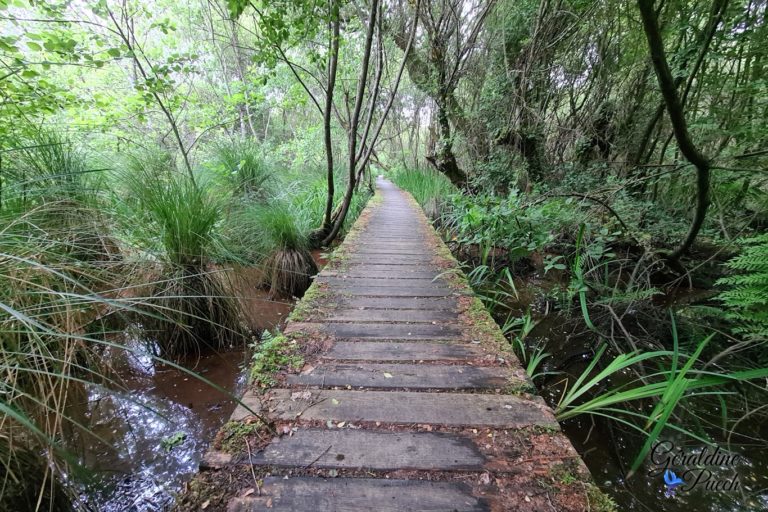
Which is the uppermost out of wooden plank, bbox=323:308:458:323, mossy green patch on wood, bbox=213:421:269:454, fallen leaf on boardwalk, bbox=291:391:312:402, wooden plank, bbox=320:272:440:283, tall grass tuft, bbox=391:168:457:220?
tall grass tuft, bbox=391:168:457:220

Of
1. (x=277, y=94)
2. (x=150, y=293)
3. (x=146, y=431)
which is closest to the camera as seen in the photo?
(x=146, y=431)

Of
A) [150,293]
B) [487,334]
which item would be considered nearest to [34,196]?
[150,293]

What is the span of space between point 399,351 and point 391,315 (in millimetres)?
443

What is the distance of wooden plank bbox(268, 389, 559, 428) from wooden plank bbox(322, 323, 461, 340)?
0.50 m

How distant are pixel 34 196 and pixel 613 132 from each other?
22.1 ft

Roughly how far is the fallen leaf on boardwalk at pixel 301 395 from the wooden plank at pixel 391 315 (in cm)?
69

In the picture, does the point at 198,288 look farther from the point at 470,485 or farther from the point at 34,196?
the point at 470,485

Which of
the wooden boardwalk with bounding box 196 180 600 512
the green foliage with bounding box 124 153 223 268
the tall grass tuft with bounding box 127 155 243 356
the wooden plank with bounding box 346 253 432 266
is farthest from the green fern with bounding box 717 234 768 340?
the green foliage with bounding box 124 153 223 268

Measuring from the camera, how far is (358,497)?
940 millimetres

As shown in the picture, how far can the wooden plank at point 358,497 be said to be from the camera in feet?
2.97

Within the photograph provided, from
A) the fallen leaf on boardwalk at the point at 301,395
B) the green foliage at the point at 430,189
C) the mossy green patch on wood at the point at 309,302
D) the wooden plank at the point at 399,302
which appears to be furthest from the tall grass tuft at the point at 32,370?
the green foliage at the point at 430,189

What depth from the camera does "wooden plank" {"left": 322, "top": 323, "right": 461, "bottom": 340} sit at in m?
1.89

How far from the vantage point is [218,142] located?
5.31 meters
